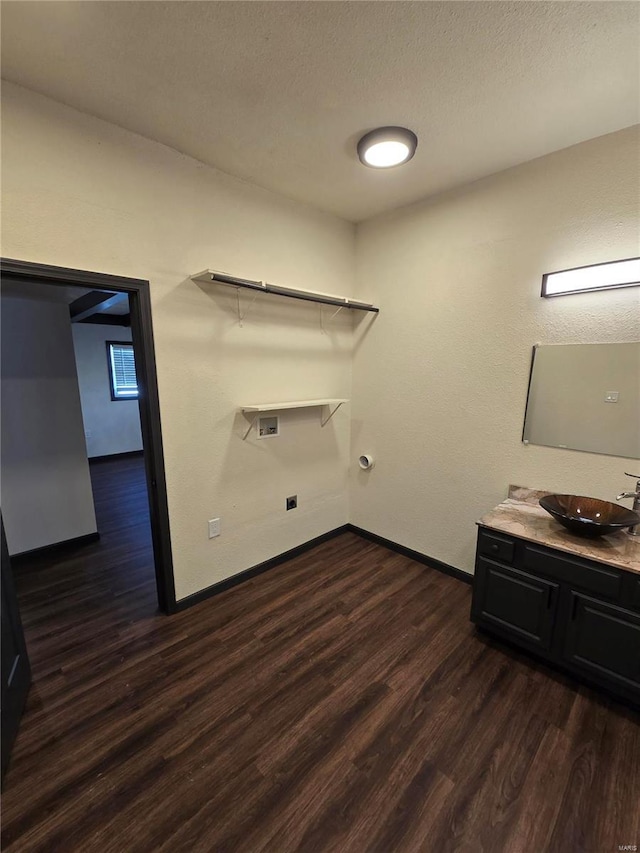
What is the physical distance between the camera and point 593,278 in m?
1.99

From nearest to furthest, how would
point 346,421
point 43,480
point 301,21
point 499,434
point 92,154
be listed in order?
point 301,21
point 92,154
point 499,434
point 43,480
point 346,421

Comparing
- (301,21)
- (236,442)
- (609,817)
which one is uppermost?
(301,21)

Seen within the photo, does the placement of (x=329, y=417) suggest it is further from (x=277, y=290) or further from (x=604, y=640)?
(x=604, y=640)

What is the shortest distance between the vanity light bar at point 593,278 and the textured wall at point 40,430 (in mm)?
3734

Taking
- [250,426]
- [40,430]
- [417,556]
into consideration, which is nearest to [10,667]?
[250,426]

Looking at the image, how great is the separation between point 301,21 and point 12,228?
147cm

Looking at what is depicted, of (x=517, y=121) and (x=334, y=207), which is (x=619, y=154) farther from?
(x=334, y=207)

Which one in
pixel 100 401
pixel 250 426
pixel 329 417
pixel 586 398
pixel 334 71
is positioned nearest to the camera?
pixel 334 71

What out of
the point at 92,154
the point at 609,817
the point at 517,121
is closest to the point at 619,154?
the point at 517,121

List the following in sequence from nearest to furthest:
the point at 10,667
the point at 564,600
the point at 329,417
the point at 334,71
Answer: the point at 334,71, the point at 10,667, the point at 564,600, the point at 329,417

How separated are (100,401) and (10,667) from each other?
5702 mm

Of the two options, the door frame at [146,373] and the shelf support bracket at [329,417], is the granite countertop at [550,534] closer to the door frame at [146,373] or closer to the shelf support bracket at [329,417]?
the shelf support bracket at [329,417]

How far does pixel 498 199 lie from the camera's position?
7.52 feet

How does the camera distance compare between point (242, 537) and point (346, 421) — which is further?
point (346, 421)
